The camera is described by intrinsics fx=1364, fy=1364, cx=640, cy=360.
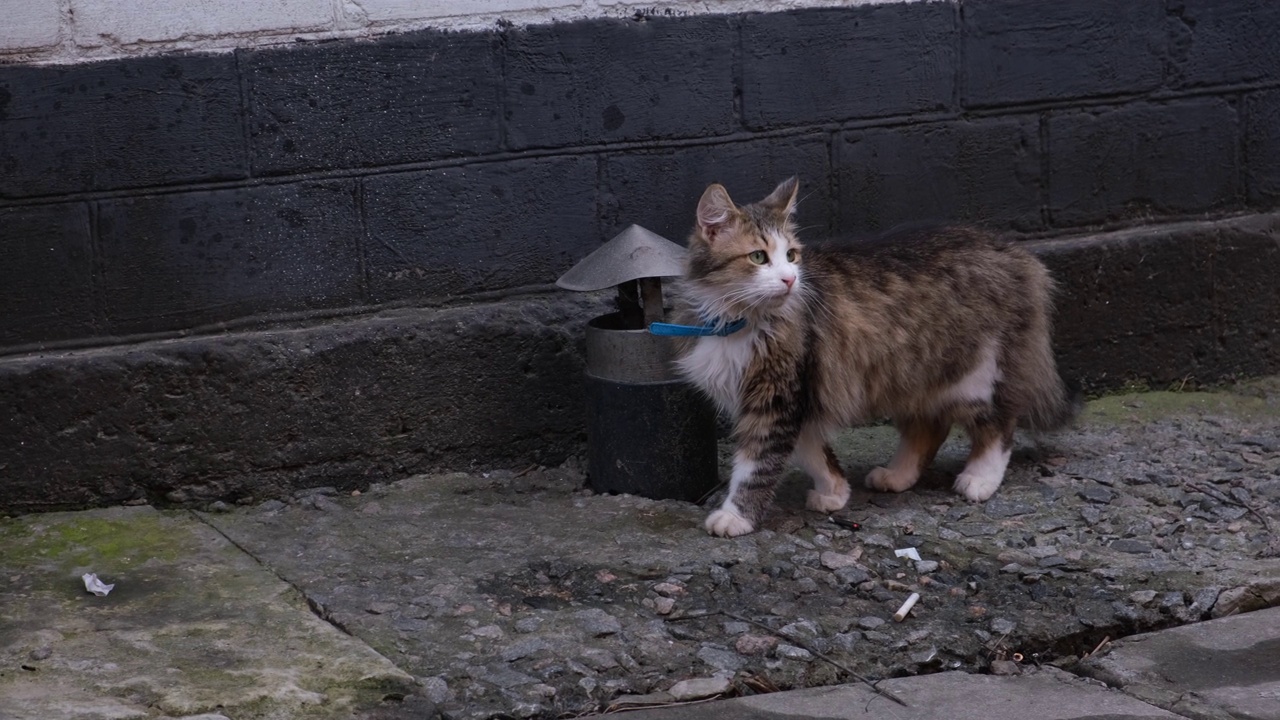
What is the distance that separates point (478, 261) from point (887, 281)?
1.43 meters

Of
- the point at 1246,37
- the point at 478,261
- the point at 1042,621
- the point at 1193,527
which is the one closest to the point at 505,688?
the point at 1042,621

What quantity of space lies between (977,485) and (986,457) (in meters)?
0.11

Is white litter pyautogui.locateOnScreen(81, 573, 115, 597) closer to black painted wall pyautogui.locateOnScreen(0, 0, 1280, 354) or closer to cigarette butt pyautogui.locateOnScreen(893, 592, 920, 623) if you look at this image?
black painted wall pyautogui.locateOnScreen(0, 0, 1280, 354)

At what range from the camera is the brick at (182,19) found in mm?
4336

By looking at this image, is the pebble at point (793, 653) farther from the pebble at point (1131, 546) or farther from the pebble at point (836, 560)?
the pebble at point (1131, 546)

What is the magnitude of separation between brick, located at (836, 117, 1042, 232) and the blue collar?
42.0 inches

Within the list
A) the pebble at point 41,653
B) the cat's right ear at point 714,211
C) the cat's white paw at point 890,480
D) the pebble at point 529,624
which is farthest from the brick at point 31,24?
the cat's white paw at point 890,480

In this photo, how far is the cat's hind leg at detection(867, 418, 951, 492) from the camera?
4.74 m

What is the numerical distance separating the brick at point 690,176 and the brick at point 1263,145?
5.96 ft

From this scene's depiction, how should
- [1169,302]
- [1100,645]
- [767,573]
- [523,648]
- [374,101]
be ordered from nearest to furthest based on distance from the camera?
[523,648]
[1100,645]
[767,573]
[374,101]
[1169,302]

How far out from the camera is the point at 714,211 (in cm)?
421

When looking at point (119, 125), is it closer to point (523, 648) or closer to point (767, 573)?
point (523, 648)

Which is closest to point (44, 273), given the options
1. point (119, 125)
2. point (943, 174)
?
point (119, 125)

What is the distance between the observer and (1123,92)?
5.32 metres
